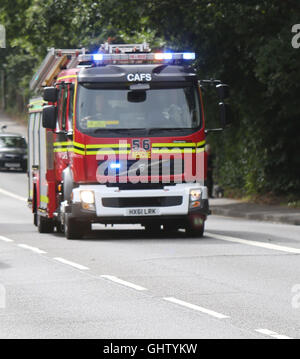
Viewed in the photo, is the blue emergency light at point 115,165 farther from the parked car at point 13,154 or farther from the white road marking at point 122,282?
the parked car at point 13,154

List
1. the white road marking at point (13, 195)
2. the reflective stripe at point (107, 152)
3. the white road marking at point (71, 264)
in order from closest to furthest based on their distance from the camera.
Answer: the white road marking at point (71, 264) < the reflective stripe at point (107, 152) < the white road marking at point (13, 195)

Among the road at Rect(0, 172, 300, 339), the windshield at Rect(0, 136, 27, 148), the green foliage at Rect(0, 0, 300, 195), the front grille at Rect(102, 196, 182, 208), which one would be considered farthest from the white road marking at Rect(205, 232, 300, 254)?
the windshield at Rect(0, 136, 27, 148)

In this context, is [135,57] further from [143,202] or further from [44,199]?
[44,199]

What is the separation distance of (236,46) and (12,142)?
74.1ft

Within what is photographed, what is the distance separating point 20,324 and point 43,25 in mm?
26103

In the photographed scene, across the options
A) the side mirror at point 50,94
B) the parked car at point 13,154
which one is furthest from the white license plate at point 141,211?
the parked car at point 13,154

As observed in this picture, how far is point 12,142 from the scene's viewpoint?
174ft

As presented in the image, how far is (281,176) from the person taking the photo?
106 feet

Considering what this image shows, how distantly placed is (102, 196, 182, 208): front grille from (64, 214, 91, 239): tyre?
80 cm

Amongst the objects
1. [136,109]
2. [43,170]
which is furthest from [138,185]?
[43,170]

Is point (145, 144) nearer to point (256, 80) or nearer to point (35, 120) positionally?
point (35, 120)

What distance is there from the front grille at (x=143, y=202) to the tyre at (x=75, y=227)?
796 mm

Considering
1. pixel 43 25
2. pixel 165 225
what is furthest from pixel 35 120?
pixel 43 25

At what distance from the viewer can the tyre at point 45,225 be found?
2314 centimetres
